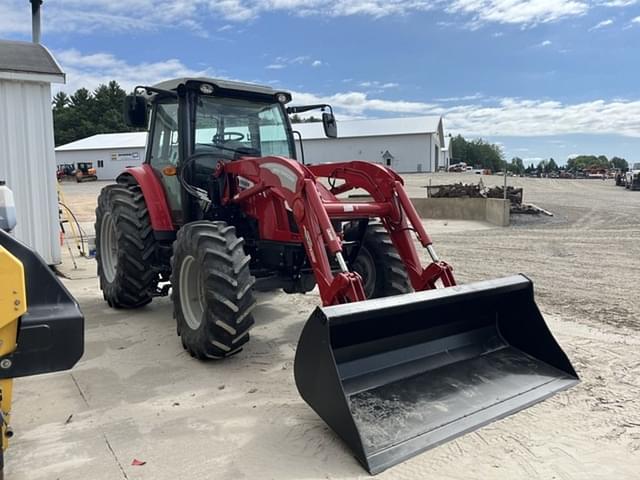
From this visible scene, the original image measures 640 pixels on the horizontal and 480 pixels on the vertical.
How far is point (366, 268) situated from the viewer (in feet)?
16.7

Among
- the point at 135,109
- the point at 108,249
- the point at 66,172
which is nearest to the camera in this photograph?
the point at 135,109

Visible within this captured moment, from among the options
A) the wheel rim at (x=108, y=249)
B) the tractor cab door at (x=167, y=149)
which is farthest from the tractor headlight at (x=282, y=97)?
the wheel rim at (x=108, y=249)

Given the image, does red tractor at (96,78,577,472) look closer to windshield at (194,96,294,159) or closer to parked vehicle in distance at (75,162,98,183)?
windshield at (194,96,294,159)

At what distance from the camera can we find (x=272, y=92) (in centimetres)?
550

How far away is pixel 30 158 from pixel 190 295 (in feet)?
17.0

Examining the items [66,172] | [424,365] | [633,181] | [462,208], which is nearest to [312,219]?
[424,365]

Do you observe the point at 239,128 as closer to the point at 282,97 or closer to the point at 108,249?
the point at 282,97

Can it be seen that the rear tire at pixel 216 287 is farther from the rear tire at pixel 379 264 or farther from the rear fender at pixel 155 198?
the rear tire at pixel 379 264

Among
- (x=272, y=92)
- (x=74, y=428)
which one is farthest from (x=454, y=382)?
(x=272, y=92)

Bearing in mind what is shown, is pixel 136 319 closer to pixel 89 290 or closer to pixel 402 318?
pixel 89 290

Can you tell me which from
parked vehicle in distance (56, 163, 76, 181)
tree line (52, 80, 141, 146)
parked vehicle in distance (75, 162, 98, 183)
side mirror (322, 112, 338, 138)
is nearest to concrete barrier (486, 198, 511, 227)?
side mirror (322, 112, 338, 138)

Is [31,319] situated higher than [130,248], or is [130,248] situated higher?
[31,319]

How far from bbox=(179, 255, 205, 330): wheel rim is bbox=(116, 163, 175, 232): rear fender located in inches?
45.5

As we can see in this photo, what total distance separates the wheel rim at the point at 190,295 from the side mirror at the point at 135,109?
5.68ft
